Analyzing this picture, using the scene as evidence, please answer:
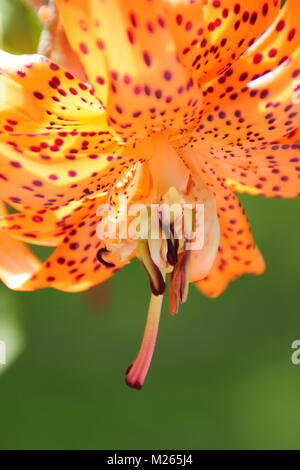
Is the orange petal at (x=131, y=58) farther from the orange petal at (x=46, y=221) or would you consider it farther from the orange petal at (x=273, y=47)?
the orange petal at (x=46, y=221)

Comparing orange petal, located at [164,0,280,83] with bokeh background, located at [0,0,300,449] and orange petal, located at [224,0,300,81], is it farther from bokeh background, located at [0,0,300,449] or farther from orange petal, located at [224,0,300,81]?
bokeh background, located at [0,0,300,449]

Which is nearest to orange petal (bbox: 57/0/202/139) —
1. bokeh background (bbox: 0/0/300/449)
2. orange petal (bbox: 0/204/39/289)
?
orange petal (bbox: 0/204/39/289)

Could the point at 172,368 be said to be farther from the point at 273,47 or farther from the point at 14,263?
the point at 273,47

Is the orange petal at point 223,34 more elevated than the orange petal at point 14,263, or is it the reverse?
the orange petal at point 223,34

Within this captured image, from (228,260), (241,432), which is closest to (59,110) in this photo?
(228,260)

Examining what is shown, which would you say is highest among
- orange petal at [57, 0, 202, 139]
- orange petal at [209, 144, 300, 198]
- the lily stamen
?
orange petal at [209, 144, 300, 198]

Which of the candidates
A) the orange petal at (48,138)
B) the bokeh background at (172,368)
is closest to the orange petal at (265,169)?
the orange petal at (48,138)

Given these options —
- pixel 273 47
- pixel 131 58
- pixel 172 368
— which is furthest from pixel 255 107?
pixel 172 368

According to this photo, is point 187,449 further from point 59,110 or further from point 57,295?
point 59,110
